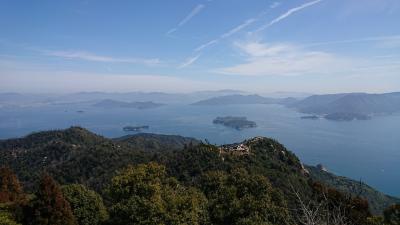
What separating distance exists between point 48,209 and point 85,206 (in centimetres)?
298

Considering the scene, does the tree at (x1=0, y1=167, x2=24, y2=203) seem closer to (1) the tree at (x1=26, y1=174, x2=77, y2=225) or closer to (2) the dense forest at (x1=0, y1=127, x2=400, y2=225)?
(2) the dense forest at (x1=0, y1=127, x2=400, y2=225)

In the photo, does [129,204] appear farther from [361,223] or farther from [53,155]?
[53,155]

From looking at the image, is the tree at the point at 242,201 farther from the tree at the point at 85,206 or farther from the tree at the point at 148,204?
the tree at the point at 85,206

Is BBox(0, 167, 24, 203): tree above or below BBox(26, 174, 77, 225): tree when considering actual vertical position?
below

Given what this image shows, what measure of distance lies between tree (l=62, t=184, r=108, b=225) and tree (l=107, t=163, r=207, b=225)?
6.16 ft

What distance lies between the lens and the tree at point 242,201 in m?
17.0

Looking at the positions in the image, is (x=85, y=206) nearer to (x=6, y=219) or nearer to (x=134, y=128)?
(x=6, y=219)

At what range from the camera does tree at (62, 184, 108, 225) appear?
19.2m

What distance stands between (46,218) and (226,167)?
25844 mm

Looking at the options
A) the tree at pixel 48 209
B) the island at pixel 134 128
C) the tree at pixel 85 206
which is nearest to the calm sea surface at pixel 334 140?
the island at pixel 134 128

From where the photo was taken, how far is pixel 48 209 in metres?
16.8

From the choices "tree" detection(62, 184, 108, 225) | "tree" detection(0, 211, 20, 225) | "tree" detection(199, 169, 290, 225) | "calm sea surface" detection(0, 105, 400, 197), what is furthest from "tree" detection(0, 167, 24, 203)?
"calm sea surface" detection(0, 105, 400, 197)

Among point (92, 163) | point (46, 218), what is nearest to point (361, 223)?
point (46, 218)

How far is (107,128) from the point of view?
7534 inches
